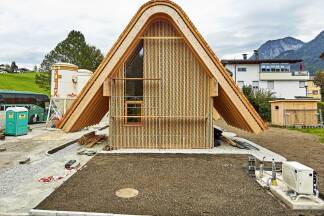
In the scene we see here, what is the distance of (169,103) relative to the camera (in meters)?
14.9

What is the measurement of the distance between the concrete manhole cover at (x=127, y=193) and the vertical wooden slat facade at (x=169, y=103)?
674 cm

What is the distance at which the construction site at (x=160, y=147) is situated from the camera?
25.6 ft

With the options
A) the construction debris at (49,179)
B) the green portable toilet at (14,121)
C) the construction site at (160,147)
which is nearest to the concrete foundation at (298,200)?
the construction site at (160,147)

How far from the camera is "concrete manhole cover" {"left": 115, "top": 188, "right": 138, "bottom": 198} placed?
25.2 feet

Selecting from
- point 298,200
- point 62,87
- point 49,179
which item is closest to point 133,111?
point 49,179

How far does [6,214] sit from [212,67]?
11.0 meters

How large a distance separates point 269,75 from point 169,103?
144ft

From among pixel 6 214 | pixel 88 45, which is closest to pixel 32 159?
pixel 6 214

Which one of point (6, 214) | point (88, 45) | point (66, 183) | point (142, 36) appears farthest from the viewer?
point (88, 45)

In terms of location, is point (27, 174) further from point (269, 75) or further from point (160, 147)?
point (269, 75)

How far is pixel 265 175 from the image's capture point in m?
9.68

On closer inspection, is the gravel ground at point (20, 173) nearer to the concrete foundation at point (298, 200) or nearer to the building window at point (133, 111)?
the building window at point (133, 111)

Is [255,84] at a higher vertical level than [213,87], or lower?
higher

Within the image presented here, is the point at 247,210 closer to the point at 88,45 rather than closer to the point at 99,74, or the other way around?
the point at 99,74
